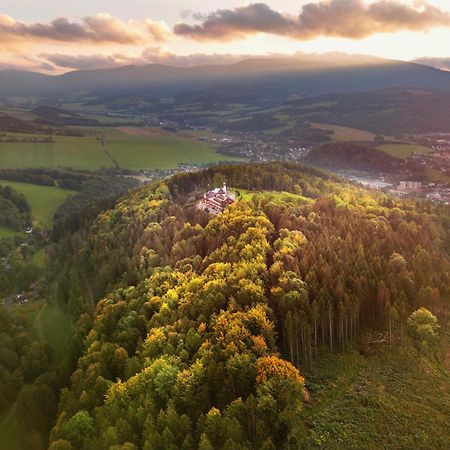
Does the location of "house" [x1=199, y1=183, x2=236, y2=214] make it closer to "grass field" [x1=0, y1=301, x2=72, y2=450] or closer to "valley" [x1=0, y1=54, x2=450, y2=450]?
"valley" [x1=0, y1=54, x2=450, y2=450]

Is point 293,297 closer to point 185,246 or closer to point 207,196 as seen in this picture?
point 185,246

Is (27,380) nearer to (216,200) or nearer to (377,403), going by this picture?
(377,403)

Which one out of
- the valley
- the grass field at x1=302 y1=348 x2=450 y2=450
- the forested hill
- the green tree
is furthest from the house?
the grass field at x1=302 y1=348 x2=450 y2=450

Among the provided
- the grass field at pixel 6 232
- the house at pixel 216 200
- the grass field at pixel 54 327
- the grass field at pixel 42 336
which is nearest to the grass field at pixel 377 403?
the grass field at pixel 42 336

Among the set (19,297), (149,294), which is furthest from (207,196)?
(19,297)

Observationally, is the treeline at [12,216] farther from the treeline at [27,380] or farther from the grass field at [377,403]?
the grass field at [377,403]

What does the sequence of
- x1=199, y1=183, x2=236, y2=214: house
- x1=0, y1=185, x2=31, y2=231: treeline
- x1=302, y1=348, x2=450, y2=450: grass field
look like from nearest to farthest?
x1=302, y1=348, x2=450, y2=450: grass field
x1=199, y1=183, x2=236, y2=214: house
x1=0, y1=185, x2=31, y2=231: treeline
